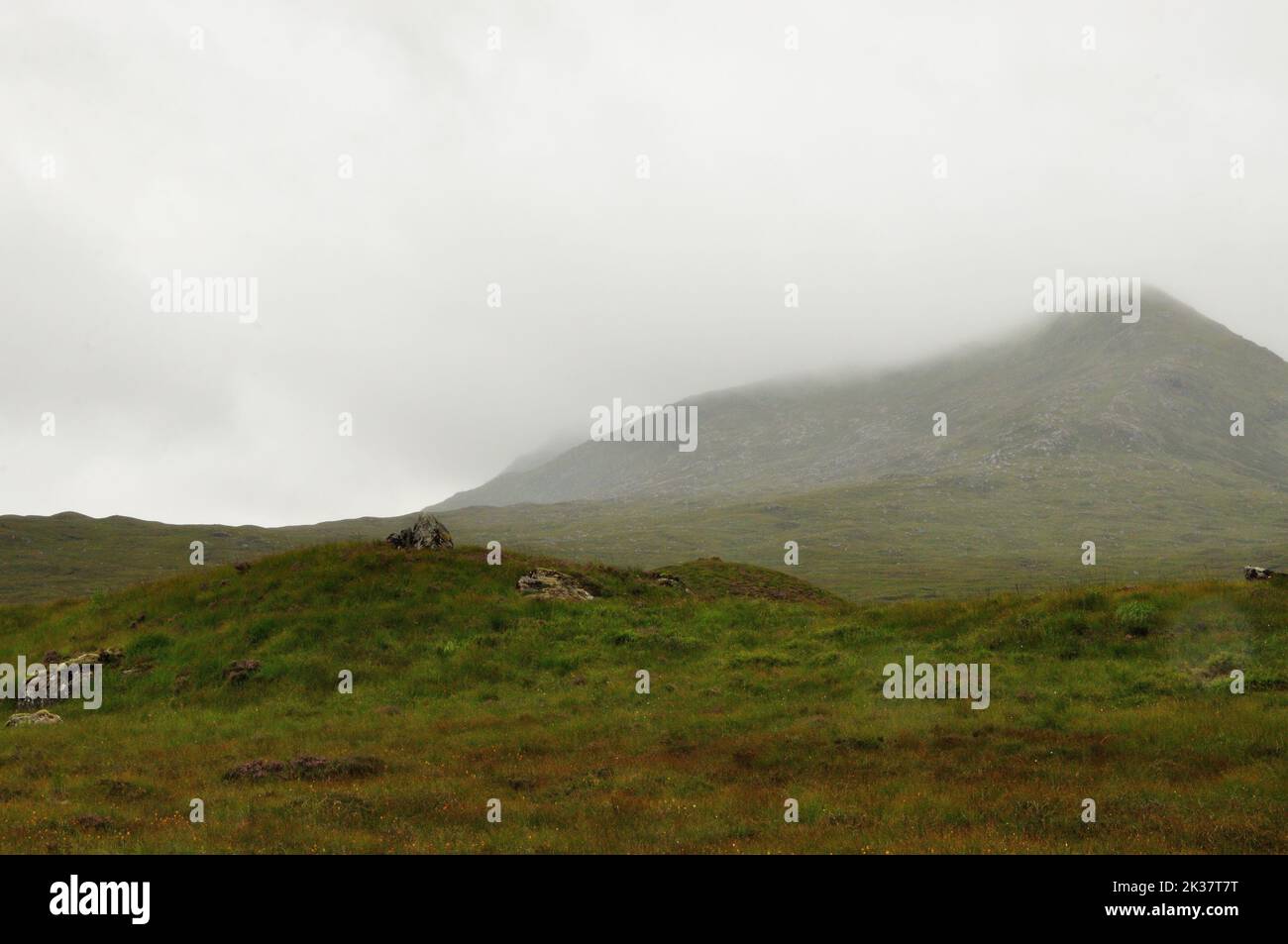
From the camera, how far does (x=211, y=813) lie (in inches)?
699

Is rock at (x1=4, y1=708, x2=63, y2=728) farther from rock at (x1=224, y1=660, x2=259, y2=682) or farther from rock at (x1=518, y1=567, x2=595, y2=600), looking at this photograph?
rock at (x1=518, y1=567, x2=595, y2=600)

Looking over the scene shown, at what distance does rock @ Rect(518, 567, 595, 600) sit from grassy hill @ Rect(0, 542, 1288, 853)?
0.93 metres

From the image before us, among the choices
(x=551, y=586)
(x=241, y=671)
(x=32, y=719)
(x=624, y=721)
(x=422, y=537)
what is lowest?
(x=32, y=719)

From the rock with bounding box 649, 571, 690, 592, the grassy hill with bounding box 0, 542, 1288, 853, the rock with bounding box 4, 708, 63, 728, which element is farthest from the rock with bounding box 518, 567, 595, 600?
the rock with bounding box 4, 708, 63, 728

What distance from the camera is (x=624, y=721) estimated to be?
26.3 m

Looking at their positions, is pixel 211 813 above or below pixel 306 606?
below

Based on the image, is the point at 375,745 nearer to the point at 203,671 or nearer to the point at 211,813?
the point at 211,813

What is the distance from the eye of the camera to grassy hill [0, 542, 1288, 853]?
16.2m

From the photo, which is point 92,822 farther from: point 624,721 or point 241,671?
point 241,671

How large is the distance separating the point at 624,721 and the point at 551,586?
16113 millimetres

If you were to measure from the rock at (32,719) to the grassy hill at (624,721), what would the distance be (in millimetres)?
577

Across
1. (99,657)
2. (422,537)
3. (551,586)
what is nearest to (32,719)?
(99,657)
